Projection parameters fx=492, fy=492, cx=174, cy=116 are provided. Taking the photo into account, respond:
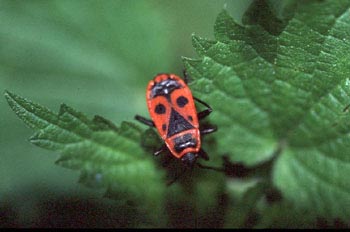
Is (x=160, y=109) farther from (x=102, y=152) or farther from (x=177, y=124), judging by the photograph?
(x=102, y=152)

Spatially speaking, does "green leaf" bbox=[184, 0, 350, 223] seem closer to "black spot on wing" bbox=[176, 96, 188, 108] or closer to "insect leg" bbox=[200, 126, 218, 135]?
"insect leg" bbox=[200, 126, 218, 135]

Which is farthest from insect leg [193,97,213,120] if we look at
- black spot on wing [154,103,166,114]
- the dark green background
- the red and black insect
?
the dark green background

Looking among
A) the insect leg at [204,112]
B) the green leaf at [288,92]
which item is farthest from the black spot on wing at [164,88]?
the green leaf at [288,92]

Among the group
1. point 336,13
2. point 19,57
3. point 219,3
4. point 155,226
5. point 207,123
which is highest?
point 219,3

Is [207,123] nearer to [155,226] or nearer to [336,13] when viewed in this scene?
[155,226]

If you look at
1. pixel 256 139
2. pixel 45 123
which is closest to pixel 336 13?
pixel 256 139

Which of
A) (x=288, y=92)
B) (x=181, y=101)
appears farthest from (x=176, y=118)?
(x=288, y=92)
